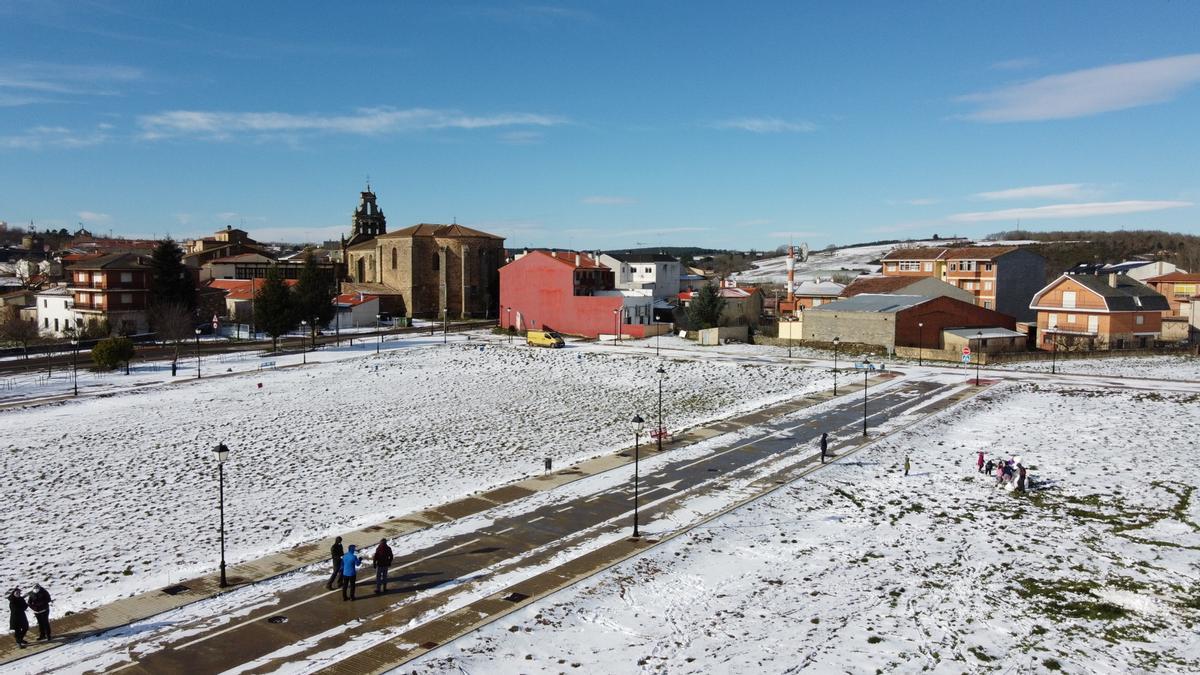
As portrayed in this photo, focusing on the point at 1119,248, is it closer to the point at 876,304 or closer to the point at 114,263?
the point at 876,304

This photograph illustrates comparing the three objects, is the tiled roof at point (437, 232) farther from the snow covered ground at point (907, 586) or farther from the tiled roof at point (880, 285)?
the snow covered ground at point (907, 586)

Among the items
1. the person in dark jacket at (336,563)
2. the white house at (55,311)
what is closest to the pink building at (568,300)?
the white house at (55,311)

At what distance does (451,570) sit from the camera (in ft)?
62.5

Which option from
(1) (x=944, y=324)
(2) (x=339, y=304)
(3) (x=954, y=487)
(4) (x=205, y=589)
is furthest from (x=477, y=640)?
(2) (x=339, y=304)

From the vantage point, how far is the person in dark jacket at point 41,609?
1532 cm

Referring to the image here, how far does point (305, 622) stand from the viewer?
1625cm

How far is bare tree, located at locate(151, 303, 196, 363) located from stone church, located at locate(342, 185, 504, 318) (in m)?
21.5

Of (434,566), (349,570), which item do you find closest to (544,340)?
(434,566)

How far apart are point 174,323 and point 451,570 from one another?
1892 inches

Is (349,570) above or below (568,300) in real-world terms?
below

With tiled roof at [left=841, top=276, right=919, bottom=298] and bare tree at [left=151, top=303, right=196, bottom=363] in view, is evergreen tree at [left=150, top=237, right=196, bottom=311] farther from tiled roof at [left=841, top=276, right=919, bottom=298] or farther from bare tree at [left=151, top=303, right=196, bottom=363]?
Result: tiled roof at [left=841, top=276, right=919, bottom=298]

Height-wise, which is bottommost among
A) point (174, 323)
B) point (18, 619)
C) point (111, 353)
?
point (18, 619)

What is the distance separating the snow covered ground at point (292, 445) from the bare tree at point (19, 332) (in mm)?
22591

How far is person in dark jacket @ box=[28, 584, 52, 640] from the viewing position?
50.3ft
